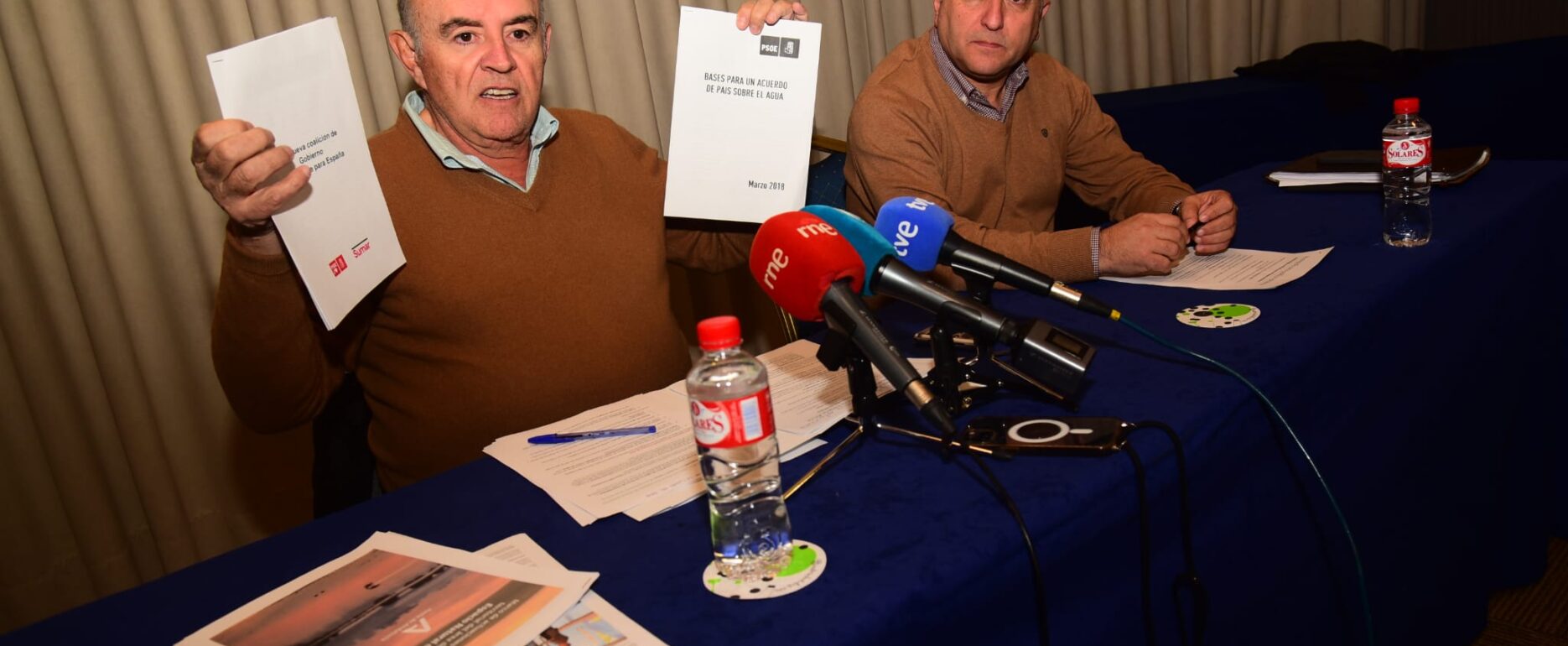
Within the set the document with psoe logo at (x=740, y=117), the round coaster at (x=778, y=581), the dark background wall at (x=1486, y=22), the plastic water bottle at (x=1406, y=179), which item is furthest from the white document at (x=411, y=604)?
the dark background wall at (x=1486, y=22)

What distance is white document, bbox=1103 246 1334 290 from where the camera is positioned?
169 centimetres

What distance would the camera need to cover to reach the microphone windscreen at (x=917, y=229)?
1270 mm

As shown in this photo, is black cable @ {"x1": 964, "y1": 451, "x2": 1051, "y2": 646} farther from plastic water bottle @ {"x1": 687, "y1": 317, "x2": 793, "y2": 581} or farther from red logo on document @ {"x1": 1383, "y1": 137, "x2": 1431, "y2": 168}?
red logo on document @ {"x1": 1383, "y1": 137, "x2": 1431, "y2": 168}

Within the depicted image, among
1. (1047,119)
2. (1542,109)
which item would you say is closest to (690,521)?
(1047,119)

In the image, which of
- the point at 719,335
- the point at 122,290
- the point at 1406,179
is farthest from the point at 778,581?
the point at 122,290

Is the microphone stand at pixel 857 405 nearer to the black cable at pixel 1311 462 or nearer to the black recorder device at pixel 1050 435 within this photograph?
the black recorder device at pixel 1050 435

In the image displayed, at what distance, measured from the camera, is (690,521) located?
3.67ft

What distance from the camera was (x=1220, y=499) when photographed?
127 centimetres

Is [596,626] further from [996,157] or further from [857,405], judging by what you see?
[996,157]

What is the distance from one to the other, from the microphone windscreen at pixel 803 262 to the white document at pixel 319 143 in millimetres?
560

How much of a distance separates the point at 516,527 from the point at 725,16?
89cm

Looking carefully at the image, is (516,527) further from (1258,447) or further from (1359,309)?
(1359,309)

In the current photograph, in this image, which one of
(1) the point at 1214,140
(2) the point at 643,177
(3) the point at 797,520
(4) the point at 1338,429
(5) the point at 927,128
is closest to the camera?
(3) the point at 797,520

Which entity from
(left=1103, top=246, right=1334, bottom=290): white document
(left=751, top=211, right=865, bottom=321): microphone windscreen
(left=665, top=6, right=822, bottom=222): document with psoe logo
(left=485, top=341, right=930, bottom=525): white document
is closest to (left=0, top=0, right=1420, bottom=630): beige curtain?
(left=665, top=6, right=822, bottom=222): document with psoe logo
